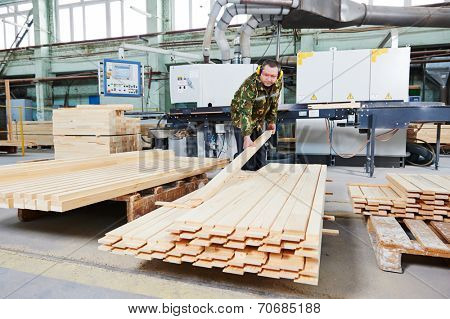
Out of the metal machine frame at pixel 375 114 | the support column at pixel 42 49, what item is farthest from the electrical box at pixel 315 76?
the support column at pixel 42 49

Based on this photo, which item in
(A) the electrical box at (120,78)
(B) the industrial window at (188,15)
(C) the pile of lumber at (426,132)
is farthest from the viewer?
(B) the industrial window at (188,15)

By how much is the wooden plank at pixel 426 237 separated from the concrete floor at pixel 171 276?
0.14 meters

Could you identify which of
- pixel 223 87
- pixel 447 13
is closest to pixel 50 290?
pixel 223 87

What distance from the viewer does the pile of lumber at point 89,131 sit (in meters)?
4.82

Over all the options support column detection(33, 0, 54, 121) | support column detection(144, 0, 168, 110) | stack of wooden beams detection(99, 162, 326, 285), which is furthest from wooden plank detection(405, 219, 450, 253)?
support column detection(33, 0, 54, 121)

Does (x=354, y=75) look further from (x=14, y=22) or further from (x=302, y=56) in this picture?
(x=14, y=22)

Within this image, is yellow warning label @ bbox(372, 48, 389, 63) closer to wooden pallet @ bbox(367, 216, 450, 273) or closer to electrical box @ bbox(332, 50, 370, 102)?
electrical box @ bbox(332, 50, 370, 102)

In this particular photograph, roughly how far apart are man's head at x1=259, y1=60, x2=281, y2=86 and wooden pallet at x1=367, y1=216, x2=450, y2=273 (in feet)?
6.03

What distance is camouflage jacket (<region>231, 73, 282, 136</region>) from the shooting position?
3.55 metres

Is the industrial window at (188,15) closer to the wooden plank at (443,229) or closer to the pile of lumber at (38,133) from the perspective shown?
the pile of lumber at (38,133)

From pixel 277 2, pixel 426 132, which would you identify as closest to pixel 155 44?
pixel 277 2

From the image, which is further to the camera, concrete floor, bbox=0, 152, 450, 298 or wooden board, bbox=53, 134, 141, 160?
wooden board, bbox=53, 134, 141, 160

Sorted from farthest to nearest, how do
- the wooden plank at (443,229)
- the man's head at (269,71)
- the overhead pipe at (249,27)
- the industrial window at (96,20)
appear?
the industrial window at (96,20), the overhead pipe at (249,27), the man's head at (269,71), the wooden plank at (443,229)

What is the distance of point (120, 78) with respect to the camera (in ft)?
26.1
